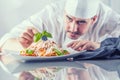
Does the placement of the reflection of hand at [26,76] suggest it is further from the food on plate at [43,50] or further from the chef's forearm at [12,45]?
the chef's forearm at [12,45]

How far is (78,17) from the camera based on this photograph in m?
1.34

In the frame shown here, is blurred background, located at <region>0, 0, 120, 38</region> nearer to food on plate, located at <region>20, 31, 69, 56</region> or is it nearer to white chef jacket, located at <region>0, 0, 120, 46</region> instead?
white chef jacket, located at <region>0, 0, 120, 46</region>

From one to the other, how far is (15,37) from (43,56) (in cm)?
36

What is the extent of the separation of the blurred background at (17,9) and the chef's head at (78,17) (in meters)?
0.10

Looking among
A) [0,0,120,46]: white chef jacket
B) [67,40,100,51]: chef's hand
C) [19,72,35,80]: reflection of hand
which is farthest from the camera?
[0,0,120,46]: white chef jacket

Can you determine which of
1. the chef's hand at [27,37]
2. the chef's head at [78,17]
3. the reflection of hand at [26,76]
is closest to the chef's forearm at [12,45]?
the chef's hand at [27,37]

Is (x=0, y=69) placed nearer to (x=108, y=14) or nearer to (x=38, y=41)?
(x=38, y=41)

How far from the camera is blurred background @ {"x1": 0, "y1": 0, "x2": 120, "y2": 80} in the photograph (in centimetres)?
140

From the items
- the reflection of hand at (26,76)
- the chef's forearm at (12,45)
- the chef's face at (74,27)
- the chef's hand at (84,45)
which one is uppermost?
the chef's face at (74,27)

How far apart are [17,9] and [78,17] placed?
314 mm

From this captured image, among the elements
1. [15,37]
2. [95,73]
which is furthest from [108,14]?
[95,73]

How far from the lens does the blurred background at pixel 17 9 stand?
1.40 metres

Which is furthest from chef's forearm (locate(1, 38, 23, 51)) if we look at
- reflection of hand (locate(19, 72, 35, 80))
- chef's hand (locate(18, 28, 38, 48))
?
reflection of hand (locate(19, 72, 35, 80))

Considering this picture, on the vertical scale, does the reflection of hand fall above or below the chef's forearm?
below
